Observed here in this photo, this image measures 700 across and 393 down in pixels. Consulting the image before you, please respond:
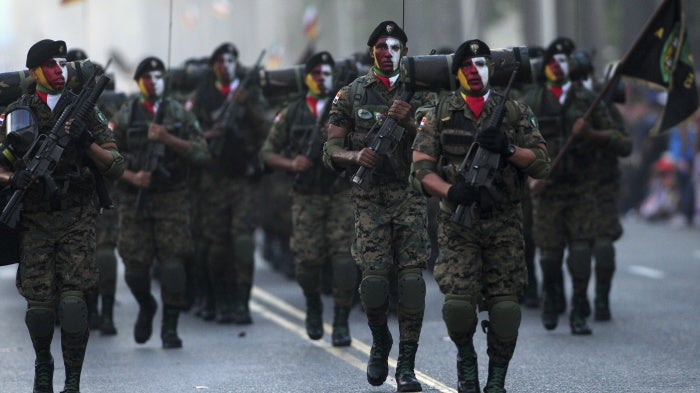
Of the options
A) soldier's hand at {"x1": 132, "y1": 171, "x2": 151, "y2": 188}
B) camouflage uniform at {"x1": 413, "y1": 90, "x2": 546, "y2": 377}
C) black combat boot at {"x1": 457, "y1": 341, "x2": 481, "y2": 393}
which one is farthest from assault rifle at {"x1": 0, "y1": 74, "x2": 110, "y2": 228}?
soldier's hand at {"x1": 132, "y1": 171, "x2": 151, "y2": 188}

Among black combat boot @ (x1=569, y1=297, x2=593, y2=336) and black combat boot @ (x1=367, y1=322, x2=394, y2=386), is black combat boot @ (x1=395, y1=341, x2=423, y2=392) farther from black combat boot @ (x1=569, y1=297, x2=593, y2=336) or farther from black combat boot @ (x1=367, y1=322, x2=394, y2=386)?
black combat boot @ (x1=569, y1=297, x2=593, y2=336)

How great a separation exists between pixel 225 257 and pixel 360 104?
173 inches

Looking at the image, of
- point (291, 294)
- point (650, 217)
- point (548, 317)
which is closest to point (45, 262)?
point (548, 317)

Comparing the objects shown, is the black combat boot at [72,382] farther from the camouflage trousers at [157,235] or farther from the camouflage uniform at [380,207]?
the camouflage trousers at [157,235]

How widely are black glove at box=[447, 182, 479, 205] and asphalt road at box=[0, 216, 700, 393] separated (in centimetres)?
155

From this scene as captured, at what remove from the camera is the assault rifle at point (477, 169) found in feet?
30.3

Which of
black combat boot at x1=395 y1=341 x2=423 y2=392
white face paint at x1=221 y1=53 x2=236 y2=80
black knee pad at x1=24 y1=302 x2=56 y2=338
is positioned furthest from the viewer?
white face paint at x1=221 y1=53 x2=236 y2=80

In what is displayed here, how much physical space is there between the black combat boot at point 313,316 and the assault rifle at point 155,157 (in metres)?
1.39

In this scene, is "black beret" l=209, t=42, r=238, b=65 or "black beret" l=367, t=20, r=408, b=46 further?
"black beret" l=209, t=42, r=238, b=65

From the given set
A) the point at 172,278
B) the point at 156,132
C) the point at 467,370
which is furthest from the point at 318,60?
the point at 467,370

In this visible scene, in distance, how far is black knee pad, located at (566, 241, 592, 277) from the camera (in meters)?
13.2

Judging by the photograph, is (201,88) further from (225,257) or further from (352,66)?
(352,66)

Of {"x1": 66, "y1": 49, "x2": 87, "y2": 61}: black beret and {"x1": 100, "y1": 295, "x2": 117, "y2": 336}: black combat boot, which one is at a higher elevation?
{"x1": 66, "y1": 49, "x2": 87, "y2": 61}: black beret

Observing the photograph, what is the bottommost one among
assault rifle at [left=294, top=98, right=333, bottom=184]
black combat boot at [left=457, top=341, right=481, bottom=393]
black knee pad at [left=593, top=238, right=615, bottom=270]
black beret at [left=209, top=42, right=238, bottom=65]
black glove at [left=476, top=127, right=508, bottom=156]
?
black knee pad at [left=593, top=238, right=615, bottom=270]
